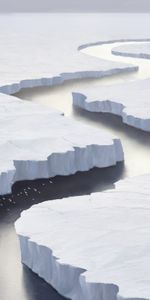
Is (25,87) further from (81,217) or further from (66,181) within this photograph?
(81,217)

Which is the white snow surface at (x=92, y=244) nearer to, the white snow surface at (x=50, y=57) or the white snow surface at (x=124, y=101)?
the white snow surface at (x=124, y=101)

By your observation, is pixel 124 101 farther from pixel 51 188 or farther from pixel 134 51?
pixel 134 51

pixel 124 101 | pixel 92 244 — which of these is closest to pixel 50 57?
pixel 124 101

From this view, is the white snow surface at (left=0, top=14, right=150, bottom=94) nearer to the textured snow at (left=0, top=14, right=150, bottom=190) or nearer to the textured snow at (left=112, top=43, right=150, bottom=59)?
the textured snow at (left=0, top=14, right=150, bottom=190)

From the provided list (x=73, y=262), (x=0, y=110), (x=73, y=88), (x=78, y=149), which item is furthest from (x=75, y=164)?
(x=73, y=88)

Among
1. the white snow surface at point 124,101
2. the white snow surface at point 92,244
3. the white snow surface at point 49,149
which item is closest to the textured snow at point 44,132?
the white snow surface at point 49,149

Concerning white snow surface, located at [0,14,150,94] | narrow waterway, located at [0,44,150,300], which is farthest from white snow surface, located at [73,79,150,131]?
white snow surface, located at [0,14,150,94]
